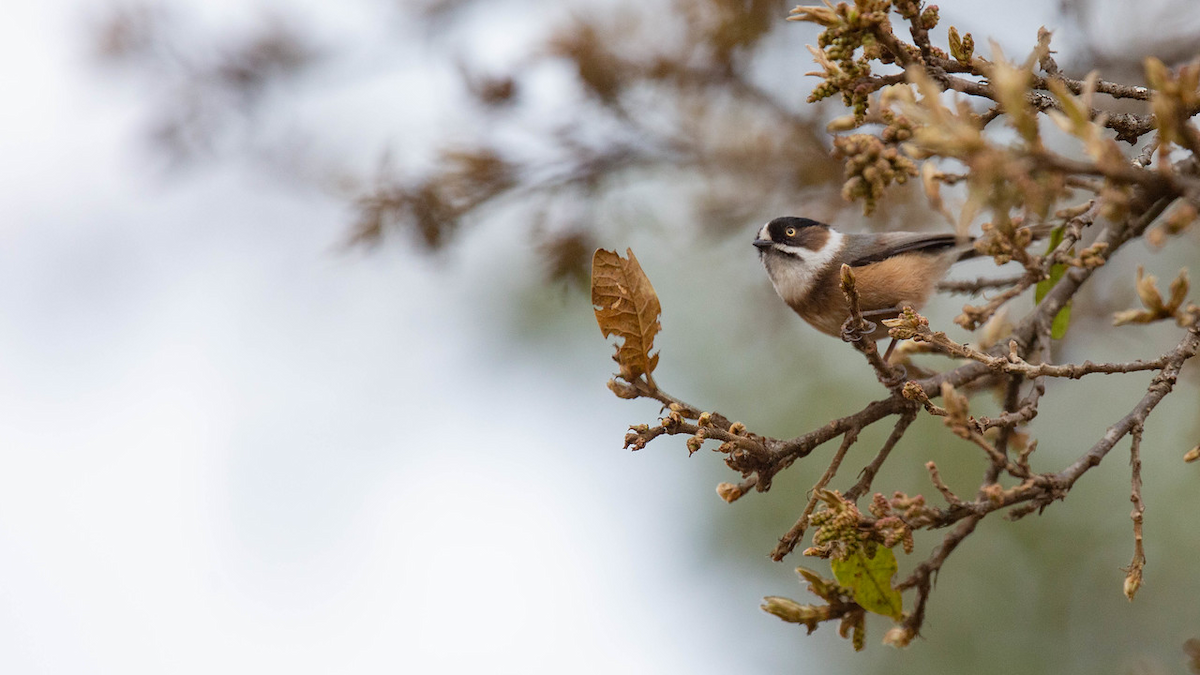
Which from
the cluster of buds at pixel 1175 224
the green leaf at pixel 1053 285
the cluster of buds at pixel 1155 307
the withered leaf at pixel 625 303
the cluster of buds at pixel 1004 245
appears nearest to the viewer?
the cluster of buds at pixel 1175 224

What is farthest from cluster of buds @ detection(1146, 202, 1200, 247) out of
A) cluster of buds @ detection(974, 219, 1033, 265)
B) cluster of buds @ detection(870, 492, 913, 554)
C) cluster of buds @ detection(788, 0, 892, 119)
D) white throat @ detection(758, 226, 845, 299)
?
white throat @ detection(758, 226, 845, 299)

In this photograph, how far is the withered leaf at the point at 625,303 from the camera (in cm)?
271

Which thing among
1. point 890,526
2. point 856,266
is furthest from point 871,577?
point 856,266

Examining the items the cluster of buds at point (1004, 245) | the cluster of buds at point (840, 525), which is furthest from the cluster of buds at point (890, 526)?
the cluster of buds at point (1004, 245)

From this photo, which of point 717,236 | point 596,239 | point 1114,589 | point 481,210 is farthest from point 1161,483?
point 481,210

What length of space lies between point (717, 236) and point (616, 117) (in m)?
0.96

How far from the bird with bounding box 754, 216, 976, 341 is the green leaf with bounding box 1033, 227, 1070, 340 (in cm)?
103

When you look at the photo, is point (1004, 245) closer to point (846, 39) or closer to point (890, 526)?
point (846, 39)

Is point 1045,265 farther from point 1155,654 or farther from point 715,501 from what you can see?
point 715,501

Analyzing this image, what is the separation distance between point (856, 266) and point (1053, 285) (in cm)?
151

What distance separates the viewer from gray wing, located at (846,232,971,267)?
4.69 meters

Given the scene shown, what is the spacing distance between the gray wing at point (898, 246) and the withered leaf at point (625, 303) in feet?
7.32

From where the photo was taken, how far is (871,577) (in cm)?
249

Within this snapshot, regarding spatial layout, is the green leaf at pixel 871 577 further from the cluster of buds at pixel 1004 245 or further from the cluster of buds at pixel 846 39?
the cluster of buds at pixel 846 39
